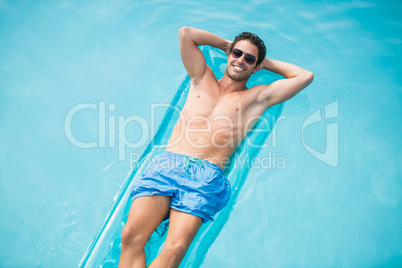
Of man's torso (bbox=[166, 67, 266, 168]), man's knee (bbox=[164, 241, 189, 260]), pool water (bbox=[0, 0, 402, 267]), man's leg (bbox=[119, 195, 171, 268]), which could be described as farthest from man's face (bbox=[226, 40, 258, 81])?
man's knee (bbox=[164, 241, 189, 260])

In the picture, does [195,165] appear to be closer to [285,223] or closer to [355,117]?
[285,223]

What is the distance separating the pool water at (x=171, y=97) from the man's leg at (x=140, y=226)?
0.72m

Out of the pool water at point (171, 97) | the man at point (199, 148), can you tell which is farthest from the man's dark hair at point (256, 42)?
the pool water at point (171, 97)

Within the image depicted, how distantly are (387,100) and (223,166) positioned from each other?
6.68 feet

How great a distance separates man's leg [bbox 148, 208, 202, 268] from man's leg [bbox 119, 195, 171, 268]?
8 centimetres

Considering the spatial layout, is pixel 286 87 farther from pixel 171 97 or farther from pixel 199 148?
pixel 171 97

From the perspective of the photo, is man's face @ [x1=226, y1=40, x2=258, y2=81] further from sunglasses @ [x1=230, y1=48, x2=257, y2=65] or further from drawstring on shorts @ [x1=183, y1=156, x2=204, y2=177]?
drawstring on shorts @ [x1=183, y1=156, x2=204, y2=177]

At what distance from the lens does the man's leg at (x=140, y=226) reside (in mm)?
2055

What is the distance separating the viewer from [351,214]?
2842 mm

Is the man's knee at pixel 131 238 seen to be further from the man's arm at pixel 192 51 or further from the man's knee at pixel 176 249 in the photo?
the man's arm at pixel 192 51

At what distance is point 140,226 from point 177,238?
255 millimetres

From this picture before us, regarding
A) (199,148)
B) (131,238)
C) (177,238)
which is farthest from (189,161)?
(131,238)

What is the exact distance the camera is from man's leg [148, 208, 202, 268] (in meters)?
2.02

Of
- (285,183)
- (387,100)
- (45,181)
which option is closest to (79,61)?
(45,181)
